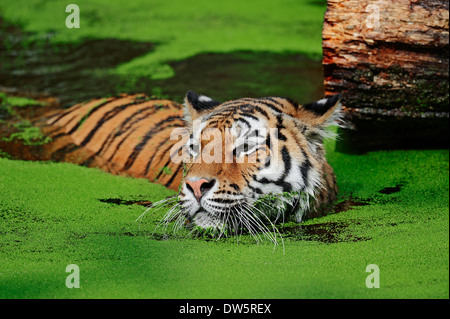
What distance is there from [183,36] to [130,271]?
551 cm

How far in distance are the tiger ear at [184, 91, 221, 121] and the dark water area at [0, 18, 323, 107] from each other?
7.11 ft

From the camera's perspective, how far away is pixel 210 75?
21.5ft

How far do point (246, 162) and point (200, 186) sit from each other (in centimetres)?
33

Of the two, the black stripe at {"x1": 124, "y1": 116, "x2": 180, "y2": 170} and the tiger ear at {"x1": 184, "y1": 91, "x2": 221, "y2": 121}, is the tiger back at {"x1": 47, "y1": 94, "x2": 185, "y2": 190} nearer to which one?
the black stripe at {"x1": 124, "y1": 116, "x2": 180, "y2": 170}

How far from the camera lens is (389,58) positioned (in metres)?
3.83

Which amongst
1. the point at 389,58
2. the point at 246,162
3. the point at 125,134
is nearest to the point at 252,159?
the point at 246,162

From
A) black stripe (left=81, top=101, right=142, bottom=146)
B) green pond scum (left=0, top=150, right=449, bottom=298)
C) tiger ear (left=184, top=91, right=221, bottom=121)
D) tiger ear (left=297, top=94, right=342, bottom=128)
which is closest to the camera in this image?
green pond scum (left=0, top=150, right=449, bottom=298)

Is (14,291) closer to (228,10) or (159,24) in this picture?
(159,24)

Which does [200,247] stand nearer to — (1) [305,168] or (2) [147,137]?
(1) [305,168]

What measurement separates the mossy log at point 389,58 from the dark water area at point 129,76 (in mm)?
1971

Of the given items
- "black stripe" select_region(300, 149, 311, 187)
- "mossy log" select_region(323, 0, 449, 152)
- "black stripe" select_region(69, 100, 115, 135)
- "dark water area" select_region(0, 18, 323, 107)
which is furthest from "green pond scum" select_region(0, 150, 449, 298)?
"dark water area" select_region(0, 18, 323, 107)

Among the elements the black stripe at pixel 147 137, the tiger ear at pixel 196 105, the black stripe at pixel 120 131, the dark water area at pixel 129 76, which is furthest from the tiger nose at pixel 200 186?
the dark water area at pixel 129 76

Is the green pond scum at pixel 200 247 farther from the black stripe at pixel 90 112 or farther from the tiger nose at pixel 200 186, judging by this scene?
the black stripe at pixel 90 112

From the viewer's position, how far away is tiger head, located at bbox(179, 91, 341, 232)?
115 inches
